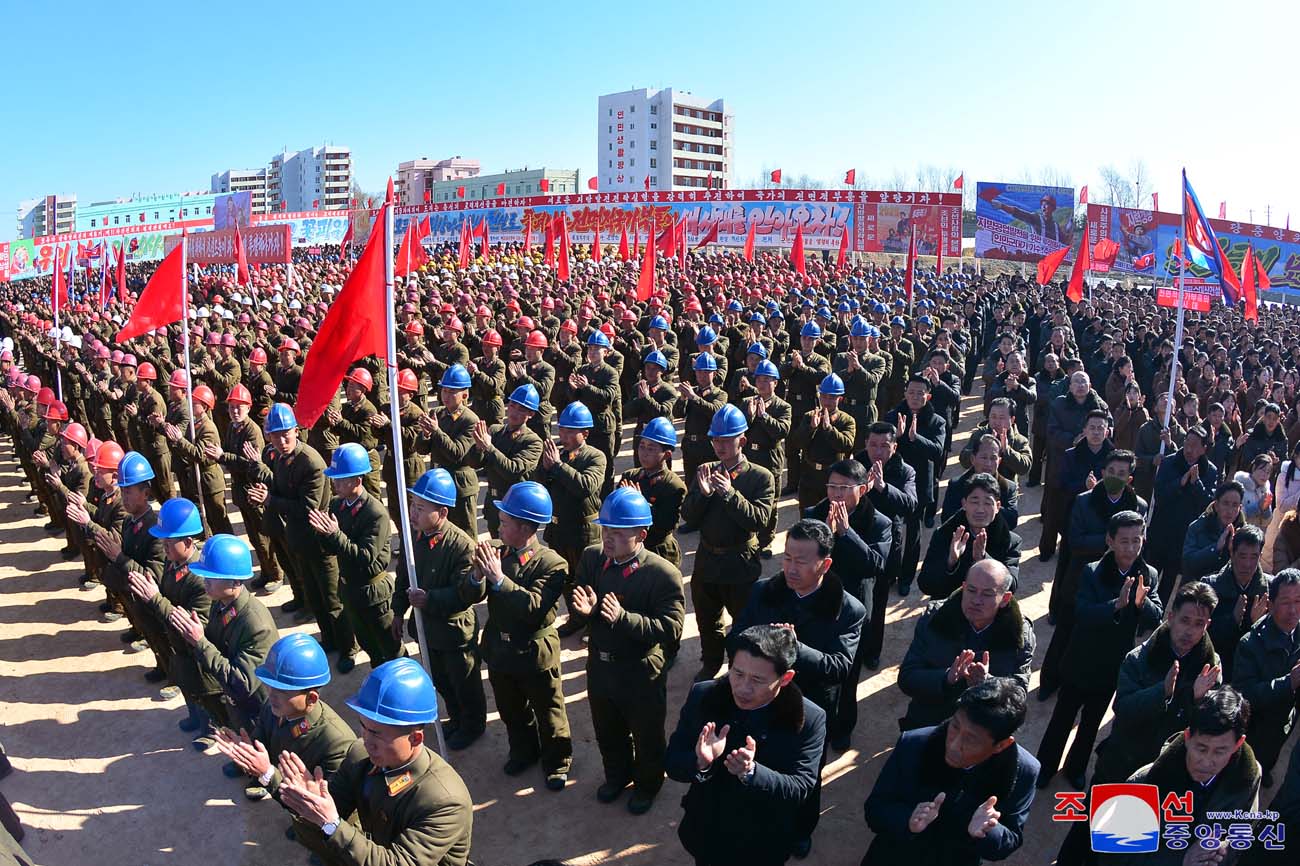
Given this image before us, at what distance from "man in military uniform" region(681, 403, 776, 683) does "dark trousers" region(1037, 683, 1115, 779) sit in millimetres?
1946

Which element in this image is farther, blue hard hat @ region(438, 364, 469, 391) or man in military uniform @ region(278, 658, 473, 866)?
blue hard hat @ region(438, 364, 469, 391)

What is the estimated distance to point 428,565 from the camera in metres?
5.11

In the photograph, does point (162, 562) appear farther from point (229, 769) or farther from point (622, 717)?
point (622, 717)

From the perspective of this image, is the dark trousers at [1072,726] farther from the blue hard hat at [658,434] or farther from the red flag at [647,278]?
the red flag at [647,278]

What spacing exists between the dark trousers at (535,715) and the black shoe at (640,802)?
1.57 feet

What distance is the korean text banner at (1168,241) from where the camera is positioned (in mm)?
29906

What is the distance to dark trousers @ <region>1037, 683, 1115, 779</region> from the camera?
4.74 m

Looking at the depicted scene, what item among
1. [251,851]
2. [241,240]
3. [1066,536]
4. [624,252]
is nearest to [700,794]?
[251,851]

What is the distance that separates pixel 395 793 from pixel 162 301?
23.6 feet

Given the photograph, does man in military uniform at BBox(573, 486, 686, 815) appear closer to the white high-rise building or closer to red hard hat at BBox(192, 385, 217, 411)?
red hard hat at BBox(192, 385, 217, 411)

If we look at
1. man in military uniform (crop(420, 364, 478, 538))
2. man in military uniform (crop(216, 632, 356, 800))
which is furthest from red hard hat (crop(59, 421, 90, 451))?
man in military uniform (crop(216, 632, 356, 800))

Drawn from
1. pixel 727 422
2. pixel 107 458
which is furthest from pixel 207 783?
pixel 727 422

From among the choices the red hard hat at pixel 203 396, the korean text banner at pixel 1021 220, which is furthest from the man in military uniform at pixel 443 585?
the korean text banner at pixel 1021 220

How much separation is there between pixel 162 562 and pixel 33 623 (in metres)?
2.87
